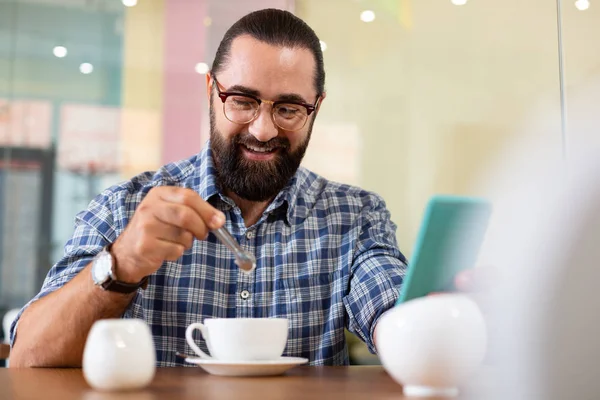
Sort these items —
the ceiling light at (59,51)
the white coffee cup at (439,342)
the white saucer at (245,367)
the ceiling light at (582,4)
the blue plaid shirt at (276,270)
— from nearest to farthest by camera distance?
the white coffee cup at (439,342) < the white saucer at (245,367) < the blue plaid shirt at (276,270) < the ceiling light at (582,4) < the ceiling light at (59,51)

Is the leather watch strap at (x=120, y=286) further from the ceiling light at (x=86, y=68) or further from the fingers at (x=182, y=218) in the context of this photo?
the ceiling light at (x=86, y=68)

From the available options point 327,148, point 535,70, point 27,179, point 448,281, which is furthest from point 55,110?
point 448,281

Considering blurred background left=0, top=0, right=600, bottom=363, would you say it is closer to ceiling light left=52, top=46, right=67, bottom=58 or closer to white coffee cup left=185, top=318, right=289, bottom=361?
ceiling light left=52, top=46, right=67, bottom=58

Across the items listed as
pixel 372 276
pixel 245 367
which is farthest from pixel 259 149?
pixel 245 367

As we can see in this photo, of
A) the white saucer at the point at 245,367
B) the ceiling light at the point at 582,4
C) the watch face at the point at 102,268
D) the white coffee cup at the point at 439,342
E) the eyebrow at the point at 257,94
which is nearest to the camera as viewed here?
the white coffee cup at the point at 439,342

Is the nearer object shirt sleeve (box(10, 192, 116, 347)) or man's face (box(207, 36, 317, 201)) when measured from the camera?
shirt sleeve (box(10, 192, 116, 347))

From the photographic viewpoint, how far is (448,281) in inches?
34.9

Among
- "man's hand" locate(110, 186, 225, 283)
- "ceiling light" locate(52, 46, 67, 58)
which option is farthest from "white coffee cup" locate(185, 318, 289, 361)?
"ceiling light" locate(52, 46, 67, 58)

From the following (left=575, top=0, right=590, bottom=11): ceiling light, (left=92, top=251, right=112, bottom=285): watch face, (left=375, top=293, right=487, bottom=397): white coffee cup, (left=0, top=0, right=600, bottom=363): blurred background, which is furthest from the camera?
(left=0, top=0, right=600, bottom=363): blurred background

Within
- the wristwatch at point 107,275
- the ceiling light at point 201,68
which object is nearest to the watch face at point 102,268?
the wristwatch at point 107,275

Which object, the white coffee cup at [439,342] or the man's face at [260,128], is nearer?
the white coffee cup at [439,342]

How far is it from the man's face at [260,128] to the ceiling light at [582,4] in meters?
1.96

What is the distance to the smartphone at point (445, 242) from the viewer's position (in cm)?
80

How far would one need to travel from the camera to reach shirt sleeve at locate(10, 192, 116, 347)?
4.50ft
